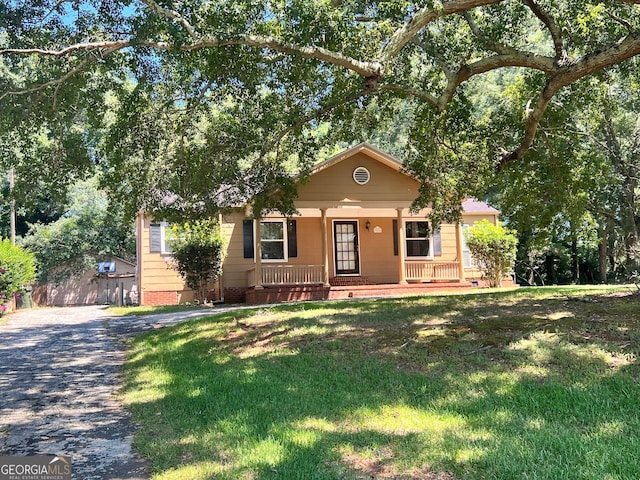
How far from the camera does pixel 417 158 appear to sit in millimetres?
12195

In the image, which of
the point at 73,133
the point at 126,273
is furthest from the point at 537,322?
the point at 126,273

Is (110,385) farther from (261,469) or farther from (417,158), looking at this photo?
(417,158)

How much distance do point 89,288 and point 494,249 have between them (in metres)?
20.7

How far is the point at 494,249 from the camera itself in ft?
64.4

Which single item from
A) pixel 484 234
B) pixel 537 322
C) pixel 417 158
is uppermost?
pixel 417 158

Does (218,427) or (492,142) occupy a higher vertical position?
(492,142)

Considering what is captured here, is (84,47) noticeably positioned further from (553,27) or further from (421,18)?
(553,27)

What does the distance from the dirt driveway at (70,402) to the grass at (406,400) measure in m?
0.25

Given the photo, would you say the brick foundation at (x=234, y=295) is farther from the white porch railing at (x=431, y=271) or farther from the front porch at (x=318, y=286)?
the white porch railing at (x=431, y=271)

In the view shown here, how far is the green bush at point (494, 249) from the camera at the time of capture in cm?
1948

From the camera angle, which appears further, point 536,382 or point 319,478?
point 536,382

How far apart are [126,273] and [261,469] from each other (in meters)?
26.4

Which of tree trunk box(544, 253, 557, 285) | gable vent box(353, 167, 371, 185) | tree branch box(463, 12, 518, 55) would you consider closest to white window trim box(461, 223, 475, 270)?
gable vent box(353, 167, 371, 185)

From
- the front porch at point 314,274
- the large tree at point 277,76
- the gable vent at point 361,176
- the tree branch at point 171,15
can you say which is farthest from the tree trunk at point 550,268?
the tree branch at point 171,15
